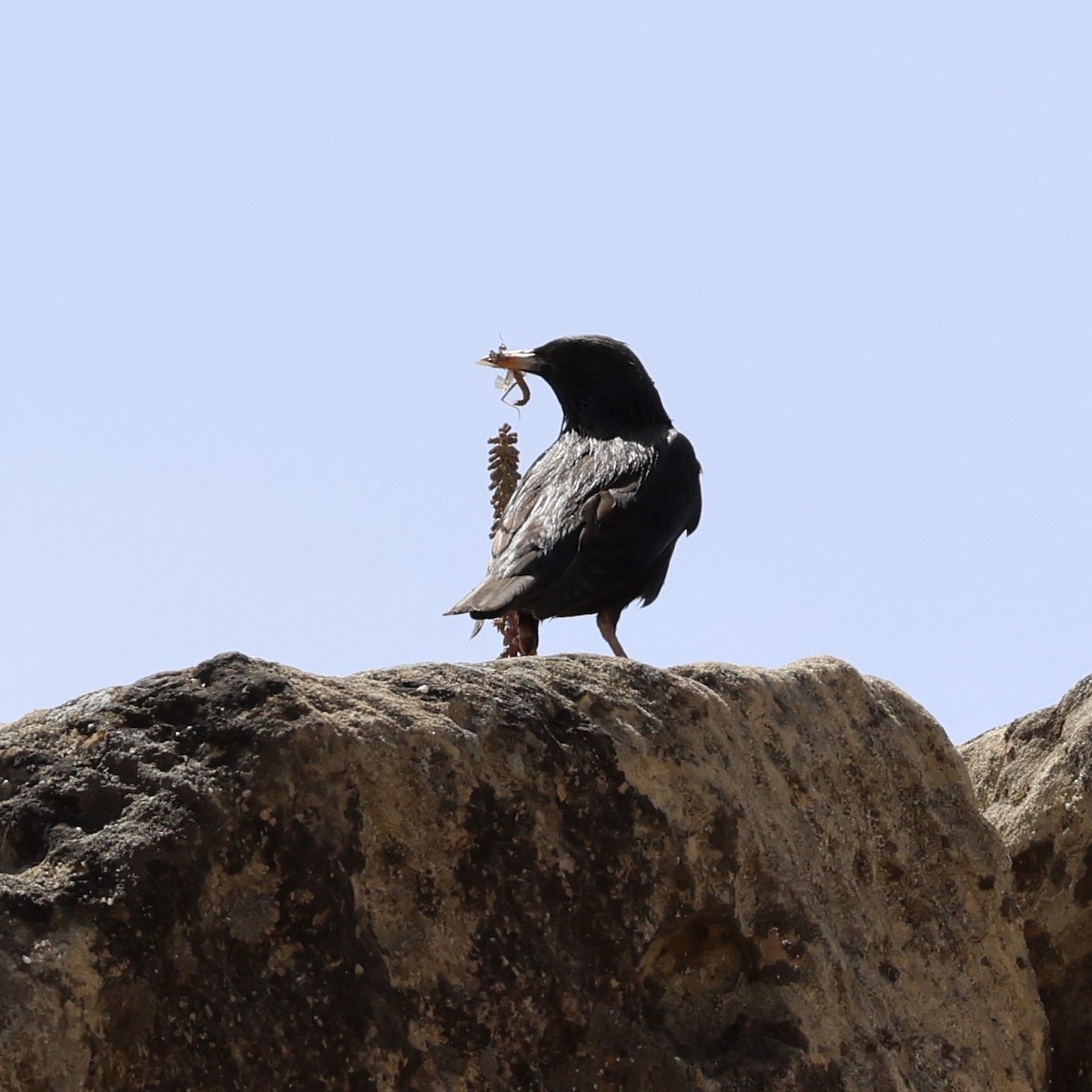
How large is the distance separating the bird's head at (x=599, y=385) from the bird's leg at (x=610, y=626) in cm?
110

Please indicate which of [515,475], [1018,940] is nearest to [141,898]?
[1018,940]

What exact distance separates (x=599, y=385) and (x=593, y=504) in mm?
1346

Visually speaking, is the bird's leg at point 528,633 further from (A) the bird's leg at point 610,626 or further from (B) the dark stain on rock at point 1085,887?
(B) the dark stain on rock at point 1085,887

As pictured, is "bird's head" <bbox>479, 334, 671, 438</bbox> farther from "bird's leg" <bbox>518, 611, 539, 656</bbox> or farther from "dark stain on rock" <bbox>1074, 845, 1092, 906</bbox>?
"dark stain on rock" <bbox>1074, 845, 1092, 906</bbox>

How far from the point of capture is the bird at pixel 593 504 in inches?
267

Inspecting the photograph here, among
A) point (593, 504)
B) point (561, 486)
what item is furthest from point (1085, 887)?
point (561, 486)

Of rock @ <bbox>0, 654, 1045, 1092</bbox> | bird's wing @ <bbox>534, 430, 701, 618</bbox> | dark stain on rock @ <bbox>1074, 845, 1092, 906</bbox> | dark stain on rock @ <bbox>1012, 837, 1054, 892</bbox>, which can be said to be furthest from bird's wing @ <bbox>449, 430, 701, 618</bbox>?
rock @ <bbox>0, 654, 1045, 1092</bbox>

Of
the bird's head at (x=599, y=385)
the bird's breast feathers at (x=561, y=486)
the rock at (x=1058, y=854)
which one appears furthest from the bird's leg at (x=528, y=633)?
the rock at (x=1058, y=854)

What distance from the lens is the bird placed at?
678 cm

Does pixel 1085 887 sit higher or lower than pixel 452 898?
lower

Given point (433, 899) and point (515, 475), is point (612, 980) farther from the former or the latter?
point (515, 475)

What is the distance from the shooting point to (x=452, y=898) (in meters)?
3.37

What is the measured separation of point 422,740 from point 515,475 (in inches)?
172

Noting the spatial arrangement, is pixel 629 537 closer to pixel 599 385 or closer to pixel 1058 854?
pixel 599 385
